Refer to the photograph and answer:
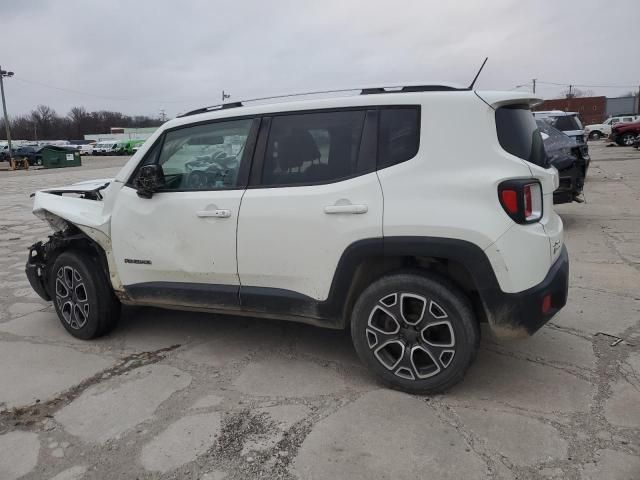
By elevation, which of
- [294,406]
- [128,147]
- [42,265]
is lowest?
[294,406]

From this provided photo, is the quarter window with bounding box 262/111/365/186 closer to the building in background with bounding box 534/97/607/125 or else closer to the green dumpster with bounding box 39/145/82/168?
the green dumpster with bounding box 39/145/82/168

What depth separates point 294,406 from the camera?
3.10 m

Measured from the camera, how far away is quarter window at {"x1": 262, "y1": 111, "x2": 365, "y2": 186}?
319 cm

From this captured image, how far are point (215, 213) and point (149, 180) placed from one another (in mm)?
596

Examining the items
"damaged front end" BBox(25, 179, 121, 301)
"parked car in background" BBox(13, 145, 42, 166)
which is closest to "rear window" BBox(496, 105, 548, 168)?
"damaged front end" BBox(25, 179, 121, 301)

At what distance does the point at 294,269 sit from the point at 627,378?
2.21 m

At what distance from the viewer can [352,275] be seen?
313 centimetres

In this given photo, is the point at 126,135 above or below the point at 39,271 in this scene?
above

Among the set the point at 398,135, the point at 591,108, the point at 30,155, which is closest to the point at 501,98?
the point at 398,135

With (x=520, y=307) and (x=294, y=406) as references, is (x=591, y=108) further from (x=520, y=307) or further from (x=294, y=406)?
(x=294, y=406)

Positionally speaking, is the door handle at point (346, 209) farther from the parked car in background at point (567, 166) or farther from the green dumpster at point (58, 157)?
the green dumpster at point (58, 157)

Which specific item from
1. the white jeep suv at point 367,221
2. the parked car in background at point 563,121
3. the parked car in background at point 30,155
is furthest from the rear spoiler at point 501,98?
the parked car in background at point 30,155

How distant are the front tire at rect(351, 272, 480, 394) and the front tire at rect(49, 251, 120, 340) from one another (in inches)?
84.1

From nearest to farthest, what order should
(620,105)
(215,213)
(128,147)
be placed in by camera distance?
1. (215,213)
2. (128,147)
3. (620,105)
